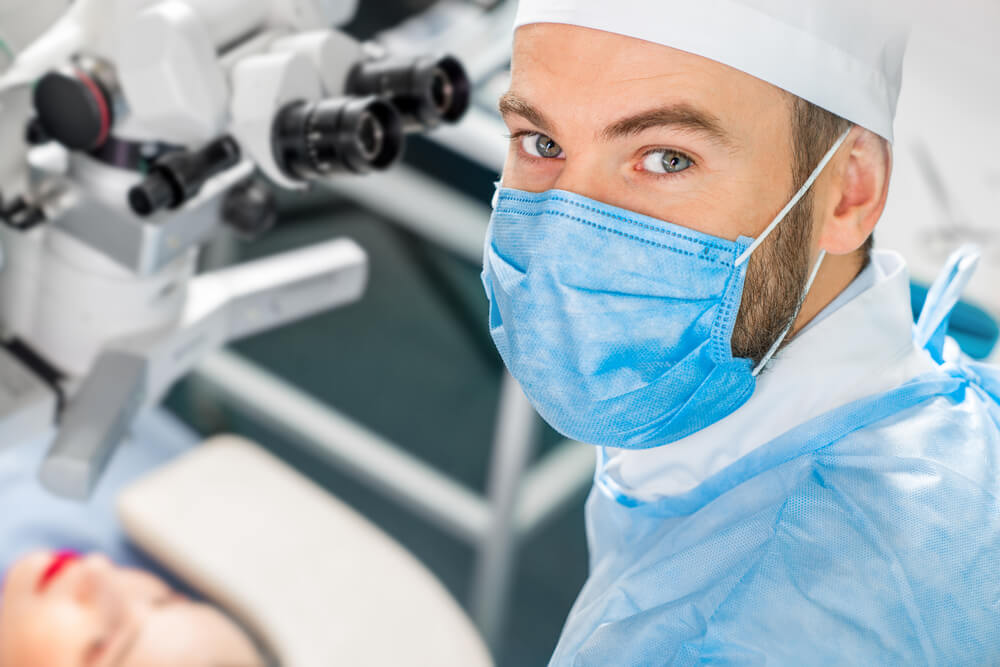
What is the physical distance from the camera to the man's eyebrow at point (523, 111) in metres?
0.84

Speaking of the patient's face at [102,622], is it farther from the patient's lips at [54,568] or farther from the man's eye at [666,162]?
the man's eye at [666,162]

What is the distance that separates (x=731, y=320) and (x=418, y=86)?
40 cm

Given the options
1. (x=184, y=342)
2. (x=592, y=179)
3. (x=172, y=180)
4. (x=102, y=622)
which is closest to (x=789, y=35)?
(x=592, y=179)

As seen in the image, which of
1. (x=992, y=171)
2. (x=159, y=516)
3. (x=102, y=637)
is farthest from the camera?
(x=159, y=516)

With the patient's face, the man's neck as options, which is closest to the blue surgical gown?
the man's neck

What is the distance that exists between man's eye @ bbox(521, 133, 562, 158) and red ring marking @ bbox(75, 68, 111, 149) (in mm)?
393

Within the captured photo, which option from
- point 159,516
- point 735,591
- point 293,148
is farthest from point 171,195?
point 159,516

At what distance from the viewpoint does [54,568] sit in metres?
1.60

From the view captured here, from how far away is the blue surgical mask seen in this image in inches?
32.4

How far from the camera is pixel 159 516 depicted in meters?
1.77

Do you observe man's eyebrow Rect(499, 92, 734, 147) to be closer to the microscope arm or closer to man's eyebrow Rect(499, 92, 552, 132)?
man's eyebrow Rect(499, 92, 552, 132)

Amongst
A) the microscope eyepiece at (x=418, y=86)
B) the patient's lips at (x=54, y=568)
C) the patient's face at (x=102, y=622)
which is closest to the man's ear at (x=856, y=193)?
the microscope eyepiece at (x=418, y=86)

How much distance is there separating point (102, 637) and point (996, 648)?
1285 mm

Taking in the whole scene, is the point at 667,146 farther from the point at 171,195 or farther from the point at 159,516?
the point at 159,516
